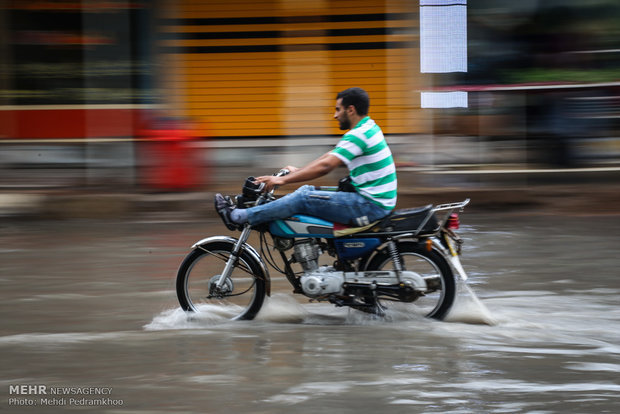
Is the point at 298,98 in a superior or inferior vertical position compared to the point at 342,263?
superior

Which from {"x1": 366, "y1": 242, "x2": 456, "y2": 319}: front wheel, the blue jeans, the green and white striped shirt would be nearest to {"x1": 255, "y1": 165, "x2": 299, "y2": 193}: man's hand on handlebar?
the blue jeans

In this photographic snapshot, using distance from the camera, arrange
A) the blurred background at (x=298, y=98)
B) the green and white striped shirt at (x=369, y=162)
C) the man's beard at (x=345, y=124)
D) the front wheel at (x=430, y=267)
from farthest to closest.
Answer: the blurred background at (x=298, y=98), the man's beard at (x=345, y=124), the front wheel at (x=430, y=267), the green and white striped shirt at (x=369, y=162)

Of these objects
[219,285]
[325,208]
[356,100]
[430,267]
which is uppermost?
[356,100]

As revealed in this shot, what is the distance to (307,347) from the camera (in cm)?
602

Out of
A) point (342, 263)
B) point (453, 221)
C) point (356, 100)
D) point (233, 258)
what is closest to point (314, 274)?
point (342, 263)

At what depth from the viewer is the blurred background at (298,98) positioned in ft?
43.2

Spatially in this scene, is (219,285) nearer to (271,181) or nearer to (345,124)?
(271,181)

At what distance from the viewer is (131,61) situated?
14.4m

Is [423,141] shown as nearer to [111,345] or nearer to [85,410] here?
[111,345]

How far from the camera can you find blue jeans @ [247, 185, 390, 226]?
6.67m

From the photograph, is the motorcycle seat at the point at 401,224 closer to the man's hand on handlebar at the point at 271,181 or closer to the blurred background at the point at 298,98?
the man's hand on handlebar at the point at 271,181

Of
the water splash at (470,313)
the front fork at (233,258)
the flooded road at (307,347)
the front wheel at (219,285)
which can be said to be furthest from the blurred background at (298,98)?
the water splash at (470,313)

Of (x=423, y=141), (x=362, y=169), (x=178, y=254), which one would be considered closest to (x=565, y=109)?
(x=423, y=141)

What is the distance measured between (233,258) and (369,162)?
1.27 metres
